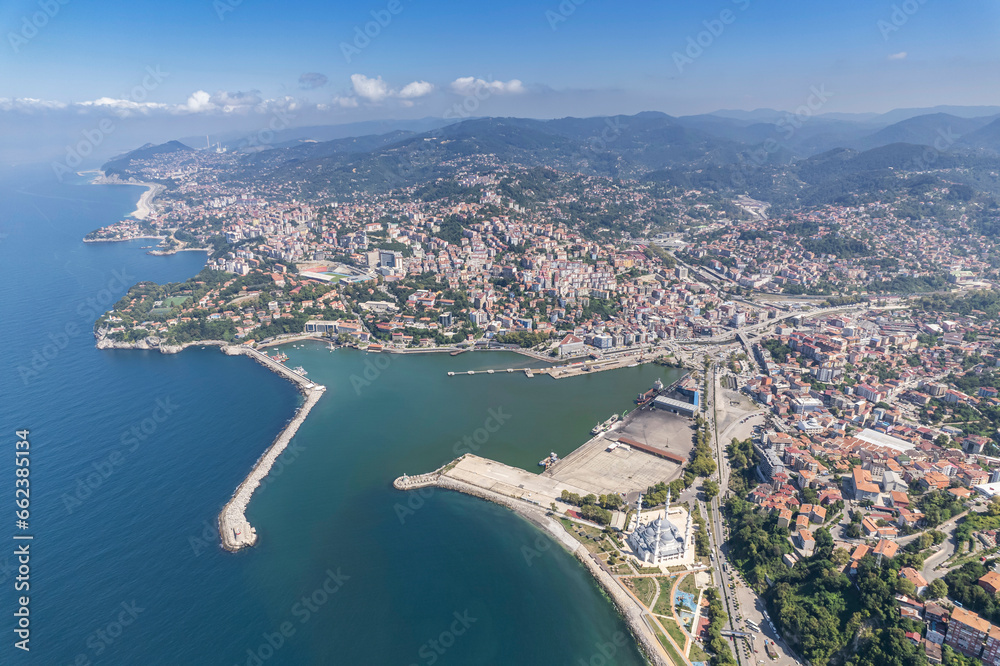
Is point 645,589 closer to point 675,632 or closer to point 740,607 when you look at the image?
point 675,632

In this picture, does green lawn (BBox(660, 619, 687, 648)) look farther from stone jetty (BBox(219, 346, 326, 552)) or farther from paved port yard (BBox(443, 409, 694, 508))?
stone jetty (BBox(219, 346, 326, 552))

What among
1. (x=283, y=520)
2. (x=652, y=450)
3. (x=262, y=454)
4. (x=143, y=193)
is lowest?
(x=652, y=450)

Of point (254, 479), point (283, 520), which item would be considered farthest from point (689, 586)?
point (254, 479)

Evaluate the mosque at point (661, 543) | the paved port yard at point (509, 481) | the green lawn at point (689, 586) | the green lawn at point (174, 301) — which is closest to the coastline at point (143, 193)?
the green lawn at point (174, 301)

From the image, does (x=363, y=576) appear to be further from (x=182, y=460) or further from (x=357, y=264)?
(x=357, y=264)

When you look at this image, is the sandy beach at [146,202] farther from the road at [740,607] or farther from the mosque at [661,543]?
the road at [740,607]

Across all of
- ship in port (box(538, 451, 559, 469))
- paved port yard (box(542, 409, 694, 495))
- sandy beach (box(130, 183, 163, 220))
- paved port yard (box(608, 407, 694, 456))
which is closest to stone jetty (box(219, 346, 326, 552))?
ship in port (box(538, 451, 559, 469))
